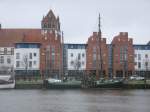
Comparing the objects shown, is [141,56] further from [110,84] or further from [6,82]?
[6,82]

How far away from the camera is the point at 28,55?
475 feet

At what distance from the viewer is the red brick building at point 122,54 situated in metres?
143

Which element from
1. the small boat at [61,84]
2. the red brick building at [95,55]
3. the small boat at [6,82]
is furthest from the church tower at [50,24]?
the small boat at [61,84]

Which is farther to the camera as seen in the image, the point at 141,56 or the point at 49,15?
the point at 49,15

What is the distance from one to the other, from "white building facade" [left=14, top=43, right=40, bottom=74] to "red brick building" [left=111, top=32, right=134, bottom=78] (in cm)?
2098

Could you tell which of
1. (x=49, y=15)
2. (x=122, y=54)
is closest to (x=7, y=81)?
(x=122, y=54)

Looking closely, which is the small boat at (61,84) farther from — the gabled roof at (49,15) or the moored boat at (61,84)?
the gabled roof at (49,15)

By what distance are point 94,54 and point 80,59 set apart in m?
4.22

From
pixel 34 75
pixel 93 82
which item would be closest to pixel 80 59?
pixel 34 75

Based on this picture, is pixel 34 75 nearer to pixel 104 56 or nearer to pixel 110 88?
pixel 104 56

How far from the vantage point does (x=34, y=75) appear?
14375cm

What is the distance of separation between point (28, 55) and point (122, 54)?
25.5 meters

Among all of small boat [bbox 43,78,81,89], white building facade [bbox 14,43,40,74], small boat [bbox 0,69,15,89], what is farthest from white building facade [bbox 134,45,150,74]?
small boat [bbox 0,69,15,89]

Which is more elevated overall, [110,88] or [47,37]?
[47,37]
